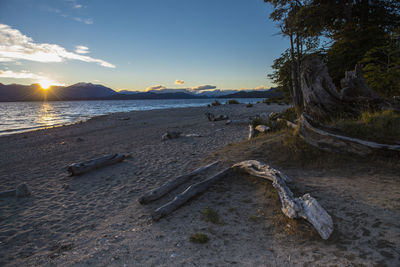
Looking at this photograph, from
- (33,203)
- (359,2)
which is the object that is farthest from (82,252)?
(359,2)

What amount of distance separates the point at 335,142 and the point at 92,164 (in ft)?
27.6

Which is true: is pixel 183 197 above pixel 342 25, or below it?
below

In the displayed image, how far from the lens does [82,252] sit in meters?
3.31

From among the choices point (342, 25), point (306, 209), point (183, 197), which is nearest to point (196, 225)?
point (183, 197)

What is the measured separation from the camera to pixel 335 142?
5.93m

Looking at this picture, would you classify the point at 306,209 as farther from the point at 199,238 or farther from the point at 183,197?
the point at 183,197

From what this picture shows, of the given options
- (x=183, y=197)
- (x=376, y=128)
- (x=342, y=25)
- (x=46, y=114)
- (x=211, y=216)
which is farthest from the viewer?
(x=46, y=114)

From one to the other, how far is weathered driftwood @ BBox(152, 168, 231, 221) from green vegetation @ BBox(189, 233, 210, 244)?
38.9 inches

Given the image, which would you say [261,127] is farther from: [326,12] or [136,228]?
[326,12]

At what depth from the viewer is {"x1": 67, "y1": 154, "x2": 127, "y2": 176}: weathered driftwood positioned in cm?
723

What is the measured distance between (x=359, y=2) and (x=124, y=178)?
65.3 ft

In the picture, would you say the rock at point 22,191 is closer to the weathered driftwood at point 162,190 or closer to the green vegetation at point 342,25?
the weathered driftwood at point 162,190

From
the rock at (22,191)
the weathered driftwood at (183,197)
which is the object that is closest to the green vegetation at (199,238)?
the weathered driftwood at (183,197)

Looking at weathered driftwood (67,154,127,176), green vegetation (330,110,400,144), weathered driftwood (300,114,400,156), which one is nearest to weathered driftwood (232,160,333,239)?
weathered driftwood (300,114,400,156)
